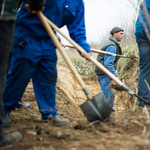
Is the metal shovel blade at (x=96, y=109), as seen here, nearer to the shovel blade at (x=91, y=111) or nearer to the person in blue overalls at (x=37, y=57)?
the shovel blade at (x=91, y=111)

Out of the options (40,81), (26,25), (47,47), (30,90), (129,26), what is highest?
(129,26)

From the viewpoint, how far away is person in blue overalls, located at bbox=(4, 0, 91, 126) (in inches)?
84.5

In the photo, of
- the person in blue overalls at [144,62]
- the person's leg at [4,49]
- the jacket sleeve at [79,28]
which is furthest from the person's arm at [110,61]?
the person's leg at [4,49]

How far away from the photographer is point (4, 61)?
165 centimetres

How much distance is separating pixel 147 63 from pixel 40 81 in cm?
158

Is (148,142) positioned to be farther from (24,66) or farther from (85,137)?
(24,66)

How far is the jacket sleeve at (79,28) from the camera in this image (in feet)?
8.18

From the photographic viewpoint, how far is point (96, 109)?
196cm

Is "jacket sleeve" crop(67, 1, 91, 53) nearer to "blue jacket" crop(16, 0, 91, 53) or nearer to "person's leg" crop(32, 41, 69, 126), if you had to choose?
"blue jacket" crop(16, 0, 91, 53)

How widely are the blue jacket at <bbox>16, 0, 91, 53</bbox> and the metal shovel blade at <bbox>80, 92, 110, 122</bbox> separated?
2.79 ft

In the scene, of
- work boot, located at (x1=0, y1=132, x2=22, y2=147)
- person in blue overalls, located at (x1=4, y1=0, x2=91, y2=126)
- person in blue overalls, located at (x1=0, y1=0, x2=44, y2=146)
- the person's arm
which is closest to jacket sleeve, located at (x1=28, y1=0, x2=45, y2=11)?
person in blue overalls, located at (x1=4, y1=0, x2=91, y2=126)

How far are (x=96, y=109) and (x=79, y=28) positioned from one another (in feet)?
4.02

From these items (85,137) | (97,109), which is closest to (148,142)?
(85,137)

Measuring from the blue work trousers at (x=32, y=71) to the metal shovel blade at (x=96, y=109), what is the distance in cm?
60
